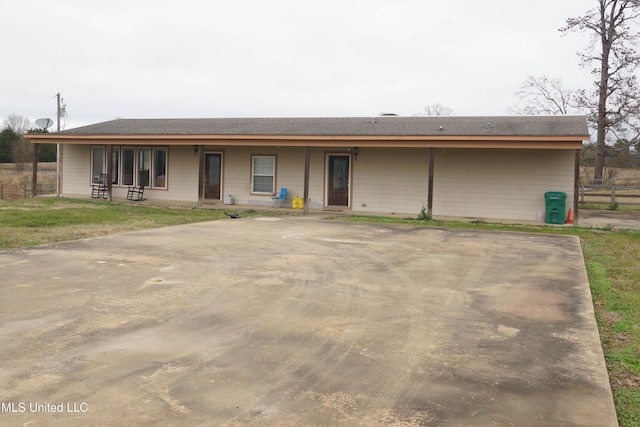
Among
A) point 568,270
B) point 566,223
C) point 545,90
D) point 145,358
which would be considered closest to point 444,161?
point 566,223

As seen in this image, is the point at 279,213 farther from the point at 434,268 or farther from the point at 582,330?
the point at 582,330

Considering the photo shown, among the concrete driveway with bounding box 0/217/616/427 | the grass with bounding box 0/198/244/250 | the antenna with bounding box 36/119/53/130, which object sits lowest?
the concrete driveway with bounding box 0/217/616/427

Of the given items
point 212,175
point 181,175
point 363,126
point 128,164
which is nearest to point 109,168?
point 128,164

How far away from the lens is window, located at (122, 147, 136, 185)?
22109 mm

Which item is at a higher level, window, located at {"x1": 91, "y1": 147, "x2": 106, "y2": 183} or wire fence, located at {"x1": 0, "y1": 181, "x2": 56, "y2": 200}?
window, located at {"x1": 91, "y1": 147, "x2": 106, "y2": 183}

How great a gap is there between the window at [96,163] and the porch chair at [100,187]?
0.32 metres

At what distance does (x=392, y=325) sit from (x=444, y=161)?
44.6 ft

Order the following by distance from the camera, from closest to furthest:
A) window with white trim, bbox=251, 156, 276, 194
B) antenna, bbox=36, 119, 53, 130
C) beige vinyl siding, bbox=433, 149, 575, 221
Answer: beige vinyl siding, bbox=433, 149, 575, 221 < window with white trim, bbox=251, 156, 276, 194 < antenna, bbox=36, 119, 53, 130

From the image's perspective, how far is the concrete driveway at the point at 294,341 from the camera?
137 inches

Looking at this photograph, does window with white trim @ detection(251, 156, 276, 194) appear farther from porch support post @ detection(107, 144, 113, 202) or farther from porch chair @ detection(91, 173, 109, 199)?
porch chair @ detection(91, 173, 109, 199)

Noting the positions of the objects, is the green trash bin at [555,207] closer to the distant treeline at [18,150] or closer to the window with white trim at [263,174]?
the window with white trim at [263,174]

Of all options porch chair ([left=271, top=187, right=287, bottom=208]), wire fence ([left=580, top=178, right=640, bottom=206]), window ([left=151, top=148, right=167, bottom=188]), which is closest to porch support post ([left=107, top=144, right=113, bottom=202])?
window ([left=151, top=148, right=167, bottom=188])

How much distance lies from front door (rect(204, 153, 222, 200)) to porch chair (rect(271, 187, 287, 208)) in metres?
2.52

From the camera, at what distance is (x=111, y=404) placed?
3455 mm
